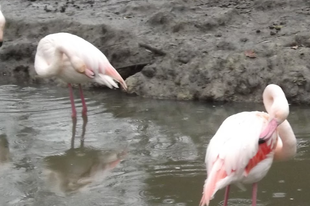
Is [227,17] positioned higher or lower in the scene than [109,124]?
higher

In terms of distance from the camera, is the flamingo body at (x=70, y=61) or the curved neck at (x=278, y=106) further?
the flamingo body at (x=70, y=61)

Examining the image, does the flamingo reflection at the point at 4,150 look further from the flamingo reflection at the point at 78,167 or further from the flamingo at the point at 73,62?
the flamingo at the point at 73,62

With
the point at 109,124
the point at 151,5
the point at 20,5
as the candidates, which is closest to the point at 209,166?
the point at 109,124

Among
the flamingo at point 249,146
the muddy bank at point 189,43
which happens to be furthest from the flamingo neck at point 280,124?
the muddy bank at point 189,43

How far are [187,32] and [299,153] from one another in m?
3.71

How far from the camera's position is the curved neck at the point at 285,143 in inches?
174

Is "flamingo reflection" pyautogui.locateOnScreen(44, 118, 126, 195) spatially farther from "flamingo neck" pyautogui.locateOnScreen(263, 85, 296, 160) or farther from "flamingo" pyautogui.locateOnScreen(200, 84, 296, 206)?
"flamingo neck" pyautogui.locateOnScreen(263, 85, 296, 160)

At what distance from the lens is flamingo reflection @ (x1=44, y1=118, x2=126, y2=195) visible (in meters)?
5.18

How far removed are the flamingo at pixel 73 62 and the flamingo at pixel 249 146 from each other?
3343 mm

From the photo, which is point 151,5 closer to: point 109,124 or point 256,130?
point 109,124

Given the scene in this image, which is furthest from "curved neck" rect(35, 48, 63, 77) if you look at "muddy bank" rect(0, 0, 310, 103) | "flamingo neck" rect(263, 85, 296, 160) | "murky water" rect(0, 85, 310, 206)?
"flamingo neck" rect(263, 85, 296, 160)

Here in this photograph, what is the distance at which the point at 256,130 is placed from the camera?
4289 mm

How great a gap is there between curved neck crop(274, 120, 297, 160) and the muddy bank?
3035mm

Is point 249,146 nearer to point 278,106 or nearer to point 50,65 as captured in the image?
point 278,106
